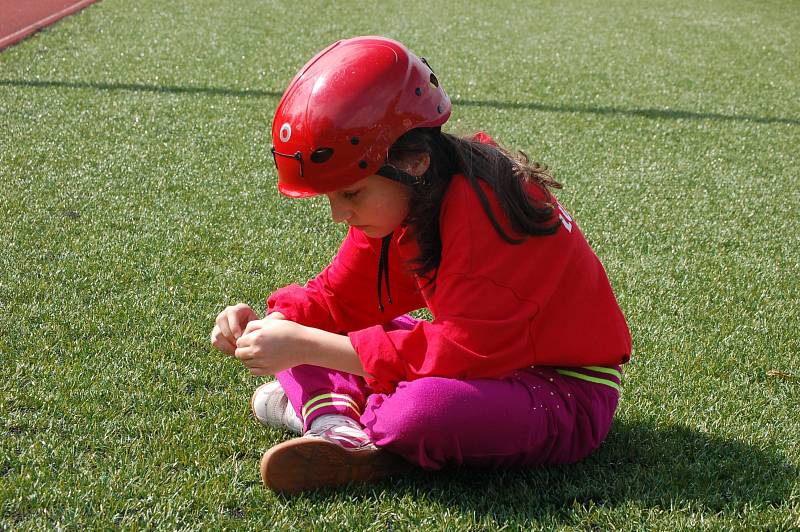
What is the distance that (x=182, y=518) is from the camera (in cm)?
229

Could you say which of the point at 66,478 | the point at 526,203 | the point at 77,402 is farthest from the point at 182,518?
the point at 526,203

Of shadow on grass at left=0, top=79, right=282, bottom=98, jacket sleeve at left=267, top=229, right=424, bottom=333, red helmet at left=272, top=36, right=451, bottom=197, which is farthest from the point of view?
shadow on grass at left=0, top=79, right=282, bottom=98

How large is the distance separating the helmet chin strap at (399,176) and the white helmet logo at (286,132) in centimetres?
24

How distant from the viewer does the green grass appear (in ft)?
7.94

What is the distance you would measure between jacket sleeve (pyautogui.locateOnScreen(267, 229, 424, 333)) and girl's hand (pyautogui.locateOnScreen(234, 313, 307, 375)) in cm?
47

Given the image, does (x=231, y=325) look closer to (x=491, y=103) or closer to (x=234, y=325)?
(x=234, y=325)

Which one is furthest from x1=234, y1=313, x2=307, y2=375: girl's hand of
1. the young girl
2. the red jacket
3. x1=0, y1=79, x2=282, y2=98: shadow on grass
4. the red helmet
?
x1=0, y1=79, x2=282, y2=98: shadow on grass

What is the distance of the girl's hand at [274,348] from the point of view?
93.5 inches

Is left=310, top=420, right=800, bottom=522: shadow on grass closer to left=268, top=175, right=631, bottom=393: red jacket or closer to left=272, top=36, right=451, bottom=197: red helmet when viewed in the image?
left=268, top=175, right=631, bottom=393: red jacket

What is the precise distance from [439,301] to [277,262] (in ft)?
5.78

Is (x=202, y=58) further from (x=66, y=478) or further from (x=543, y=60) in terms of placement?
(x=66, y=478)

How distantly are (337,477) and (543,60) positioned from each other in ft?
21.3

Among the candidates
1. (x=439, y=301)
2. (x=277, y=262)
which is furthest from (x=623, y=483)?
(x=277, y=262)

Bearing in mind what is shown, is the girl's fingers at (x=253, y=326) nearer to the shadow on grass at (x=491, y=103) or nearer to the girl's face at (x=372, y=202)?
the girl's face at (x=372, y=202)
